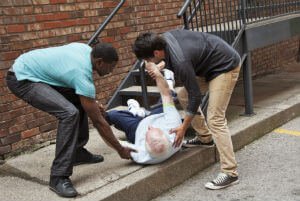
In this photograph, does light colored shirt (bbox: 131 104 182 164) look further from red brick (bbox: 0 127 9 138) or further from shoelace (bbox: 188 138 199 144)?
red brick (bbox: 0 127 9 138)

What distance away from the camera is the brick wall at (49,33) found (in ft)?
15.1

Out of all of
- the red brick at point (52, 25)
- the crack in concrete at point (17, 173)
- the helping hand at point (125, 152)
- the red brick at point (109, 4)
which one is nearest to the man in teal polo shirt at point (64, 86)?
the helping hand at point (125, 152)

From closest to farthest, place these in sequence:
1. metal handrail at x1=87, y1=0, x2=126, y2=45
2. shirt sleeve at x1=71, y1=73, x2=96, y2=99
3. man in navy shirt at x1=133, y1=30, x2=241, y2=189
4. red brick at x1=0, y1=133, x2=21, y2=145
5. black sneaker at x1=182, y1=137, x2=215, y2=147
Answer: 1. shirt sleeve at x1=71, y1=73, x2=96, y2=99
2. man in navy shirt at x1=133, y1=30, x2=241, y2=189
3. red brick at x1=0, y1=133, x2=21, y2=145
4. black sneaker at x1=182, y1=137, x2=215, y2=147
5. metal handrail at x1=87, y1=0, x2=126, y2=45

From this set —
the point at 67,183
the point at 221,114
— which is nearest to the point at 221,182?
the point at 221,114

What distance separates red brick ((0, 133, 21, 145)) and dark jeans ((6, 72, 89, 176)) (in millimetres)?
961

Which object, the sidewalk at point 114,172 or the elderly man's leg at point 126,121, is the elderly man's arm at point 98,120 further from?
the elderly man's leg at point 126,121

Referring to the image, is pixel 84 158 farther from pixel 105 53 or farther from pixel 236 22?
pixel 236 22

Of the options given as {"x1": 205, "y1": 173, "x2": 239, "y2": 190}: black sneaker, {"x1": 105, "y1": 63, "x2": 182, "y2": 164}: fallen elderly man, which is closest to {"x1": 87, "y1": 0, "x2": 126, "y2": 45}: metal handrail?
{"x1": 105, "y1": 63, "x2": 182, "y2": 164}: fallen elderly man

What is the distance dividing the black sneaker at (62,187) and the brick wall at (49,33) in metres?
1.14

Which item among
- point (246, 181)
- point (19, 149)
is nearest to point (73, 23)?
point (19, 149)

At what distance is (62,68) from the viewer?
3.66 metres

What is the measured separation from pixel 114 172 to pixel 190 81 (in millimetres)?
1057

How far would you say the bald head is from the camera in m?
4.02

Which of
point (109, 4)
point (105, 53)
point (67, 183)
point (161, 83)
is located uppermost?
point (109, 4)
